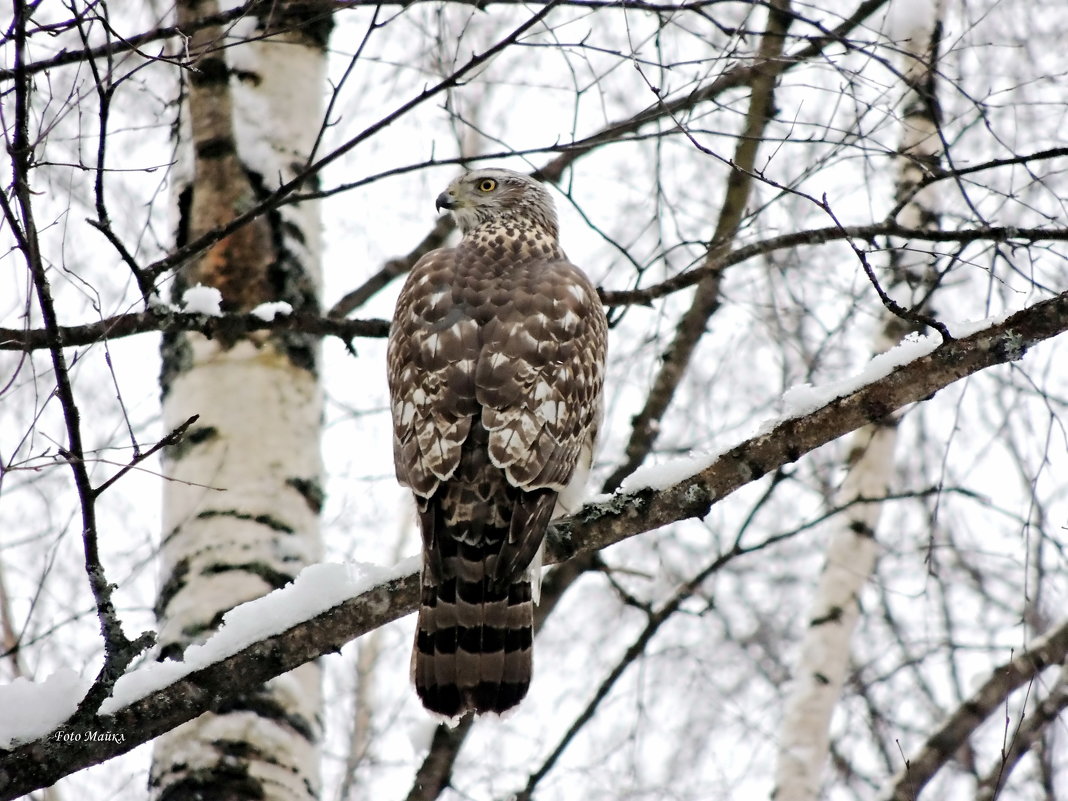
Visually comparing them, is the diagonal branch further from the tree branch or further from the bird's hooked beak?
the tree branch

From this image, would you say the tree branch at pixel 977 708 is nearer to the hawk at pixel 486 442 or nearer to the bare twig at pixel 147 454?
the hawk at pixel 486 442

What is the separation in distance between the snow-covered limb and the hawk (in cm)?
19

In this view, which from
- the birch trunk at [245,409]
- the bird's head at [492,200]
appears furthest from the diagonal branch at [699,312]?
the birch trunk at [245,409]

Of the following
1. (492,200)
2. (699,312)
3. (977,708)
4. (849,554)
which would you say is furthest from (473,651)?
(849,554)

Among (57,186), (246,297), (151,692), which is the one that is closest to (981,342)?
(151,692)

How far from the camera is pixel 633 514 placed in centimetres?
358

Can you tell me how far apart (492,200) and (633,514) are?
2402 millimetres

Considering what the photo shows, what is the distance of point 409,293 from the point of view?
461 cm

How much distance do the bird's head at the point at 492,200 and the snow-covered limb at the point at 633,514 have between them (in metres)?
2.17

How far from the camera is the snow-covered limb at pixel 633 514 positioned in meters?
3.23

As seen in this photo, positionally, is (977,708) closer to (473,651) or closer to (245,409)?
(473,651)

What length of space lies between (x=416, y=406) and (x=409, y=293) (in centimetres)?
67

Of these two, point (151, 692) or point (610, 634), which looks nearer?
point (151, 692)

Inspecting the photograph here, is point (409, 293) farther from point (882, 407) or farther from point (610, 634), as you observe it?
point (610, 634)
